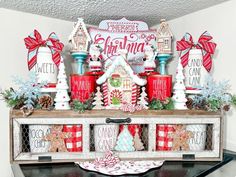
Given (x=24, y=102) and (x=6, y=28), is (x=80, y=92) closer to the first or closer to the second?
(x=24, y=102)

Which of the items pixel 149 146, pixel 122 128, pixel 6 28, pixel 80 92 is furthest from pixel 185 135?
pixel 6 28

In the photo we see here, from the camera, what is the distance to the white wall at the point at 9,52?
1122 millimetres

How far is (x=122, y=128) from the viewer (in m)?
1.04

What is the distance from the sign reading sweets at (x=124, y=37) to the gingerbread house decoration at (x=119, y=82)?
16 centimetres

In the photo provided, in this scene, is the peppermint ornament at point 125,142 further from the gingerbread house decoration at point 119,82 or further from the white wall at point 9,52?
the white wall at point 9,52

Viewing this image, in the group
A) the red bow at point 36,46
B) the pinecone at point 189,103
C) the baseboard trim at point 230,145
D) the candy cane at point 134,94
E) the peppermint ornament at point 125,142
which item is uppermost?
the red bow at point 36,46

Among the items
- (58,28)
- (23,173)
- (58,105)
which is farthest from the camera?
(58,28)

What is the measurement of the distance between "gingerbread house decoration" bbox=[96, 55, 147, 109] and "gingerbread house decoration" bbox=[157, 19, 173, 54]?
0.64 feet

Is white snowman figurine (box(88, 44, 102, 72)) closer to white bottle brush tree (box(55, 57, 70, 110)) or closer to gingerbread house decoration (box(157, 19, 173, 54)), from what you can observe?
white bottle brush tree (box(55, 57, 70, 110))

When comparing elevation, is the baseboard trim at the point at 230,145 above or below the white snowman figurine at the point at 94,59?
below

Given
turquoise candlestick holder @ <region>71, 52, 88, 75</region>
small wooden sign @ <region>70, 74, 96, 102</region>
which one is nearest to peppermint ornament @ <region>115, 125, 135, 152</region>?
small wooden sign @ <region>70, 74, 96, 102</region>

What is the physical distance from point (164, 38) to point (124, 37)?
0.61ft

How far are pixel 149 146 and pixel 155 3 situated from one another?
0.58 meters

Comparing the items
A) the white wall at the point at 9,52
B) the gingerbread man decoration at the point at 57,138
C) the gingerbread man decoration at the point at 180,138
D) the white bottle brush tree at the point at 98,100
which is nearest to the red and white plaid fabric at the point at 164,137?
the gingerbread man decoration at the point at 180,138
